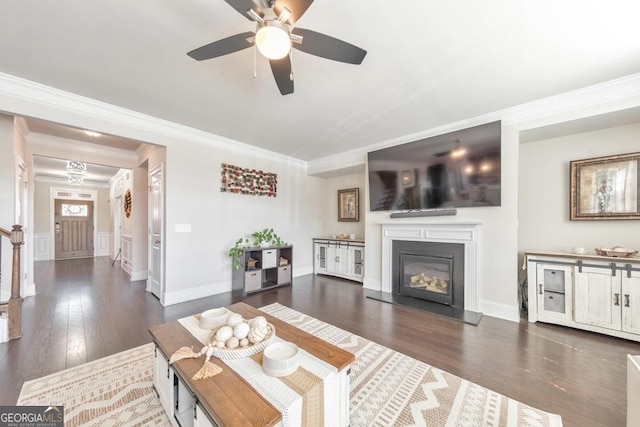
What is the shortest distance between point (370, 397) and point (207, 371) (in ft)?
3.70

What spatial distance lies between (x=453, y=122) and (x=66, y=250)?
36.5 ft

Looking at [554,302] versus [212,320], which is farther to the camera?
[554,302]

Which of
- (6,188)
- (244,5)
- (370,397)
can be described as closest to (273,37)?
(244,5)

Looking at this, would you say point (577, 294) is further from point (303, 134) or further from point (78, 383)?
→ point (78, 383)

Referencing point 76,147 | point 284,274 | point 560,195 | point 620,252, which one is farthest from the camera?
point 284,274

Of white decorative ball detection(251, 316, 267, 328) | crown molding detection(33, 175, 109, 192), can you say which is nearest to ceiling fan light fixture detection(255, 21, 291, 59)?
white decorative ball detection(251, 316, 267, 328)

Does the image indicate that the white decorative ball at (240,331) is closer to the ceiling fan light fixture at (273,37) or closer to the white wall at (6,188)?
the ceiling fan light fixture at (273,37)

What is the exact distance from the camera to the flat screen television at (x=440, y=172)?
3070mm

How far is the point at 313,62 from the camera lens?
2.10 meters

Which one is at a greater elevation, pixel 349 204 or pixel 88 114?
pixel 88 114

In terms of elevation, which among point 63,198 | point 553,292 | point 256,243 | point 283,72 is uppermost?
point 283,72

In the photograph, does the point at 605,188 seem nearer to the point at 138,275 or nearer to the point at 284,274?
the point at 284,274

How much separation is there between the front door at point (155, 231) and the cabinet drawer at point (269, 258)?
154 centimetres

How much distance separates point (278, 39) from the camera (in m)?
1.33
